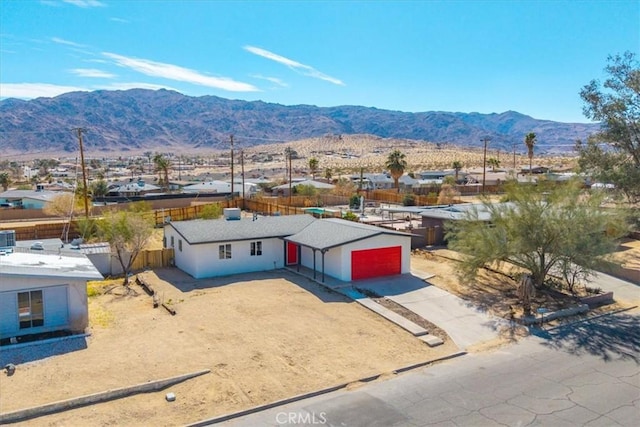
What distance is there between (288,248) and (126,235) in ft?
28.7

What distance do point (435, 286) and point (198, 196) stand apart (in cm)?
4339

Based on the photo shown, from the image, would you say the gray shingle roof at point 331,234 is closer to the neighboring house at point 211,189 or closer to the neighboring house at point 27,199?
the neighboring house at point 27,199

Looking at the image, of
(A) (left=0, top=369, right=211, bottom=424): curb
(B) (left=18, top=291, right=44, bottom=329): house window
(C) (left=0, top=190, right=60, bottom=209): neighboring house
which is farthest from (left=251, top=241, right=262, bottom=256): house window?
(C) (left=0, top=190, right=60, bottom=209): neighboring house

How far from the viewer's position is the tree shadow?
1792 centimetres

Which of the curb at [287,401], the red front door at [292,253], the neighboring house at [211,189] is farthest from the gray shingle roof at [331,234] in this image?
the neighboring house at [211,189]

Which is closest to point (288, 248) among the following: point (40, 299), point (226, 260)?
point (226, 260)

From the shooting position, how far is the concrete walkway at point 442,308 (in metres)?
19.7

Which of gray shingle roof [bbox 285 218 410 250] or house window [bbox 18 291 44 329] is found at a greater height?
gray shingle roof [bbox 285 218 410 250]

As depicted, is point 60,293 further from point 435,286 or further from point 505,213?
point 505,213

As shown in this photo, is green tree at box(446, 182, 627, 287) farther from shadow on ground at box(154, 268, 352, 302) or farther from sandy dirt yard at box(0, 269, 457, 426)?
sandy dirt yard at box(0, 269, 457, 426)

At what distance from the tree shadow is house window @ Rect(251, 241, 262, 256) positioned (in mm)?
14710

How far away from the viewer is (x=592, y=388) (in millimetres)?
15000

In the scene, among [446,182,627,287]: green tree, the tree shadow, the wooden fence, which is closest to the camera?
the tree shadow

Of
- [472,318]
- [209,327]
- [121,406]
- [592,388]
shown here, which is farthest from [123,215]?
[592,388]
